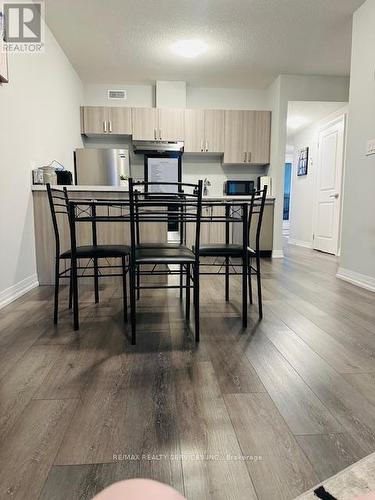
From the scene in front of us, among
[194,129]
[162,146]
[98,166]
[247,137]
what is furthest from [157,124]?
[247,137]

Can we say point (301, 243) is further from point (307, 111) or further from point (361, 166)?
point (361, 166)

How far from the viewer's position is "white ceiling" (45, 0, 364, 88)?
3141 mm

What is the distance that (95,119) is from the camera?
16.2 feet

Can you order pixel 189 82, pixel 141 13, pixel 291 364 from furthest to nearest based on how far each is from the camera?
pixel 189 82 < pixel 141 13 < pixel 291 364

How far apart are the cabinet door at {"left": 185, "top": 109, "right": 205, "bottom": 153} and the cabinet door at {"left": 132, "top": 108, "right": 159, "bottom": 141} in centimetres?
50

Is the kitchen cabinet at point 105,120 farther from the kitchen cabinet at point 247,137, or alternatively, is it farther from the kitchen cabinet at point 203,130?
the kitchen cabinet at point 247,137

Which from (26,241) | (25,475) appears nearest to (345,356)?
(25,475)

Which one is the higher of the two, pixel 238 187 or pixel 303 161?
pixel 303 161

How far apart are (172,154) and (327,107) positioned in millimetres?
2727

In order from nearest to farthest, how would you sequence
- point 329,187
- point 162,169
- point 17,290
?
point 17,290 → point 162,169 → point 329,187

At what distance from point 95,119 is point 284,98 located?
2.98m

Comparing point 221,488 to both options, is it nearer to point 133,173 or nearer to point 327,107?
point 133,173

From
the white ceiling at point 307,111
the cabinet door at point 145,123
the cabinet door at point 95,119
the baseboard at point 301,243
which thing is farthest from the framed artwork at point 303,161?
the cabinet door at point 95,119

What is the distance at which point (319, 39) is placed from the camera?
3750mm
